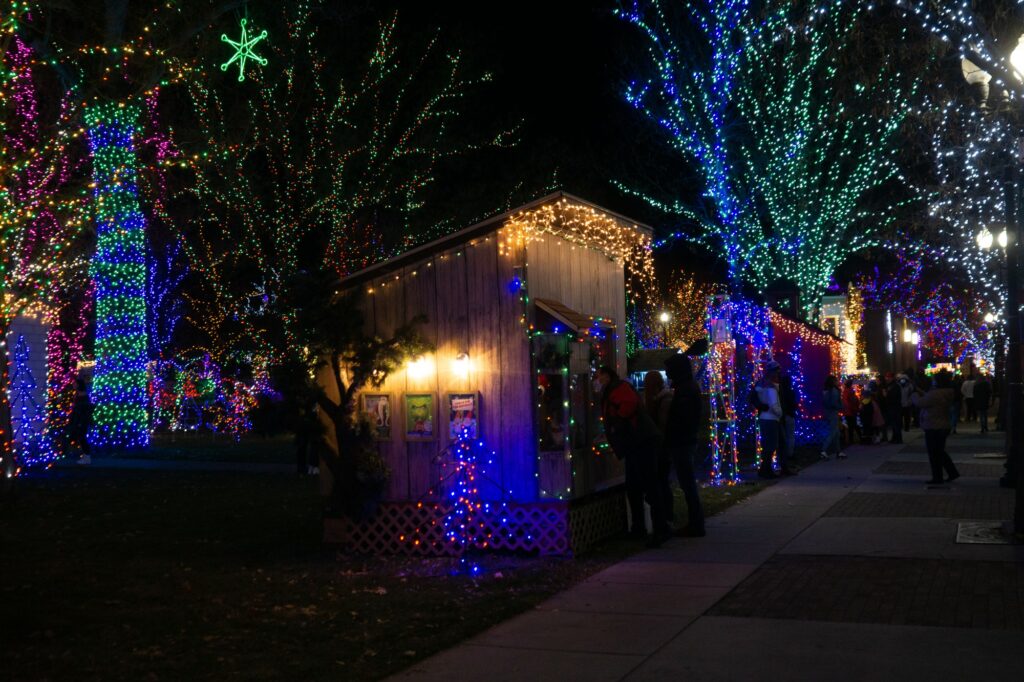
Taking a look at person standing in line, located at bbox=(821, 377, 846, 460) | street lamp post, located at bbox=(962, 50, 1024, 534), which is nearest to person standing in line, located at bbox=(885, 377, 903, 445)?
person standing in line, located at bbox=(821, 377, 846, 460)

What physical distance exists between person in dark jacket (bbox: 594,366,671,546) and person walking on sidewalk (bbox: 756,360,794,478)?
7.20 m

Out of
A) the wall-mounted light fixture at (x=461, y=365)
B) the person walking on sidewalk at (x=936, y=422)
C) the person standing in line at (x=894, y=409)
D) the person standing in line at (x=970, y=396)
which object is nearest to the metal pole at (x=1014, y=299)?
the person walking on sidewalk at (x=936, y=422)

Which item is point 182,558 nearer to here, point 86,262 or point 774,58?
point 86,262

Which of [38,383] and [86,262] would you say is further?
[86,262]

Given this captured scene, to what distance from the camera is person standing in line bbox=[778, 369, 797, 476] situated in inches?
736

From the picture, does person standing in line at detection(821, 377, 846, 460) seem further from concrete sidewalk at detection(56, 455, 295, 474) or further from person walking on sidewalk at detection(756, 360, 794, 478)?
concrete sidewalk at detection(56, 455, 295, 474)

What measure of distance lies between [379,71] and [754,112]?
34.1ft

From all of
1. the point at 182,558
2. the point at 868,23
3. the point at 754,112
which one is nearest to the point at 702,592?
the point at 182,558

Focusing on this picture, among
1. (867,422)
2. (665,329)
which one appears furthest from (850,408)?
(665,329)

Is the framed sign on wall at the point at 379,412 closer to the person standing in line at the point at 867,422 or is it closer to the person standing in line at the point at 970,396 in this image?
the person standing in line at the point at 867,422

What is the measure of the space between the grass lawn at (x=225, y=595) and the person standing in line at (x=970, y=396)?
2259 centimetres

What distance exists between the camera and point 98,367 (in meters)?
25.1

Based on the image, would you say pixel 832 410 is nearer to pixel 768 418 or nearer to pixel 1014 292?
pixel 768 418

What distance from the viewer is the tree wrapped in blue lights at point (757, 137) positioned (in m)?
27.8
